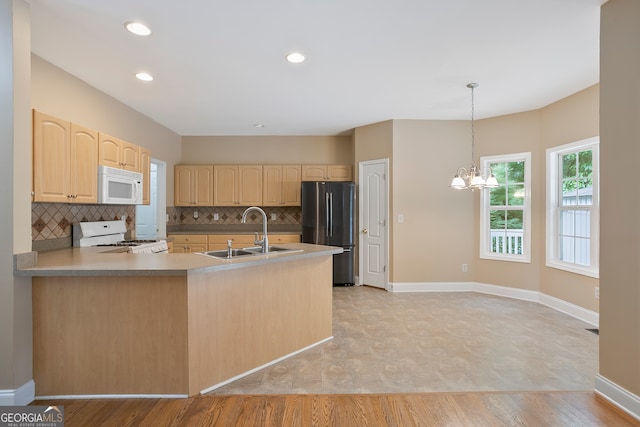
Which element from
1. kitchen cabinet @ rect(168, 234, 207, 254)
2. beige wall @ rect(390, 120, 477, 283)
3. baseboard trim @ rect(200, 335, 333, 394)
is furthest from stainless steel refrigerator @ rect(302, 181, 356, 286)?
baseboard trim @ rect(200, 335, 333, 394)

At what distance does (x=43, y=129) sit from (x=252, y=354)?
2.31m

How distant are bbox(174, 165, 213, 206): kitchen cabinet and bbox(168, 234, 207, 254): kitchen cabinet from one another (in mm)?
636

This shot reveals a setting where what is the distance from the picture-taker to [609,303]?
216 centimetres

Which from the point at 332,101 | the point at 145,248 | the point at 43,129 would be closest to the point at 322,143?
the point at 332,101

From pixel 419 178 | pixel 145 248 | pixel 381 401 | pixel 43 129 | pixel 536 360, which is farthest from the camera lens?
pixel 419 178

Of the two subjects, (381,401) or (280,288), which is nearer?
(381,401)

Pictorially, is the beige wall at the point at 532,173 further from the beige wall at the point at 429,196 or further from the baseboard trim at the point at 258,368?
the baseboard trim at the point at 258,368

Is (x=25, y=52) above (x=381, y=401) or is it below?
above

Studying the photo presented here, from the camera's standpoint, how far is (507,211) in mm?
4789

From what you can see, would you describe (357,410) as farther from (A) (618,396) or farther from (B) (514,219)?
(B) (514,219)

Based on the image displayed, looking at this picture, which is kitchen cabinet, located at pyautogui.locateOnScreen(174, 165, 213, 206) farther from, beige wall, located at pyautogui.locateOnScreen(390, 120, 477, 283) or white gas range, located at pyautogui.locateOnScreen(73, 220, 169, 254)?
beige wall, located at pyautogui.locateOnScreen(390, 120, 477, 283)

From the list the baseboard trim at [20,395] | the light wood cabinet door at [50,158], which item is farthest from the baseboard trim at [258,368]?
the light wood cabinet door at [50,158]

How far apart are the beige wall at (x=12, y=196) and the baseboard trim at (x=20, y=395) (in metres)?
0.02

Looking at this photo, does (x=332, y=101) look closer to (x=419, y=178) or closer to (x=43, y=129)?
(x=419, y=178)
